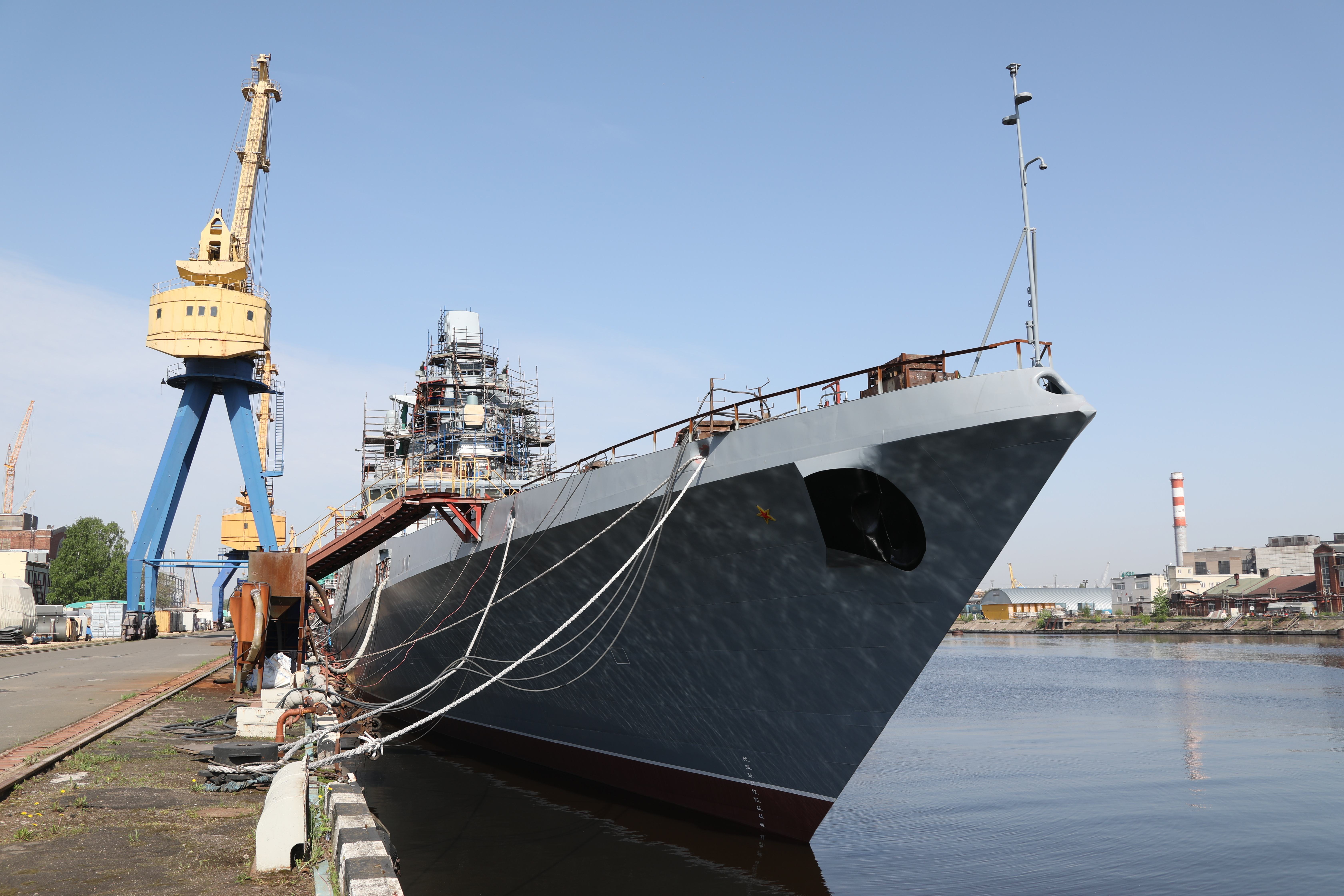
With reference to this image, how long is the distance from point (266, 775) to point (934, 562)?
25.5 ft

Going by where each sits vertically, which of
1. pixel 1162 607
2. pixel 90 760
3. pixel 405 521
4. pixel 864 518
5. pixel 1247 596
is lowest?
pixel 1162 607

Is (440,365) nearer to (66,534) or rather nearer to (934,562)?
(934,562)

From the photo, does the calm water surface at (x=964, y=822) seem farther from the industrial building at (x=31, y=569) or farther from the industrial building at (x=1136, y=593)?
the industrial building at (x=1136, y=593)

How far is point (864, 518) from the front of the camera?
30.3ft

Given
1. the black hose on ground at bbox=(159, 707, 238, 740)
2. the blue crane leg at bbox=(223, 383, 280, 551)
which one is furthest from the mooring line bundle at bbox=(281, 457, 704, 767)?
the blue crane leg at bbox=(223, 383, 280, 551)

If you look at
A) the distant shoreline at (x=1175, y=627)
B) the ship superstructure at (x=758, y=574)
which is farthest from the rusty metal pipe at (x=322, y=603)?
the distant shoreline at (x=1175, y=627)

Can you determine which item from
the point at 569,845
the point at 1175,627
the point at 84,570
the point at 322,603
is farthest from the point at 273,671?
the point at 1175,627

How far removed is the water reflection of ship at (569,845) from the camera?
9336 mm

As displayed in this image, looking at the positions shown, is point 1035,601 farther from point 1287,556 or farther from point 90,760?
point 90,760

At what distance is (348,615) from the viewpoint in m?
25.2

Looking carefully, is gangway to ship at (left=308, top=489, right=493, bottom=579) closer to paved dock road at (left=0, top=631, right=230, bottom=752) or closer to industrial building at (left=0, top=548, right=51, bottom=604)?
paved dock road at (left=0, top=631, right=230, bottom=752)

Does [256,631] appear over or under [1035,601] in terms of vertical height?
over

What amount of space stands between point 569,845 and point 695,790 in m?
1.74

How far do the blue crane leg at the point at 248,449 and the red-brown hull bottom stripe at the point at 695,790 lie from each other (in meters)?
20.7
